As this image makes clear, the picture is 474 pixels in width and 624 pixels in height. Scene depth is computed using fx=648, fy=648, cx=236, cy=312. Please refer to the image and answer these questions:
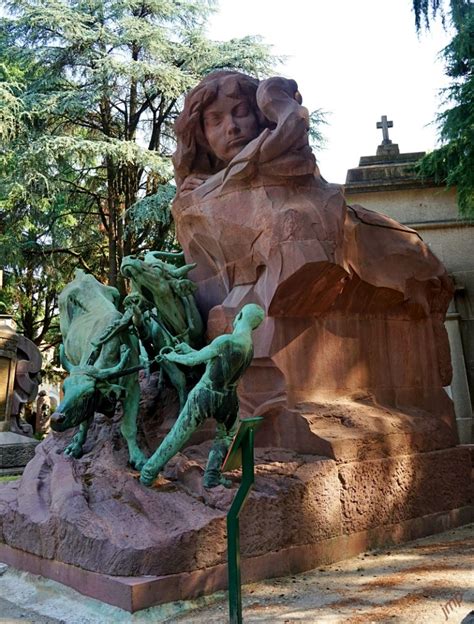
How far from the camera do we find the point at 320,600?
12.2 ft

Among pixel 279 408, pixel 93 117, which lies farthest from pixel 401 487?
pixel 93 117

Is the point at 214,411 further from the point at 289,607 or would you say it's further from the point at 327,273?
the point at 327,273

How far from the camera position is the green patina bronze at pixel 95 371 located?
427cm

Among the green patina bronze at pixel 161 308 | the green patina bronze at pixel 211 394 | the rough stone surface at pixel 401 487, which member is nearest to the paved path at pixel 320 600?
the rough stone surface at pixel 401 487

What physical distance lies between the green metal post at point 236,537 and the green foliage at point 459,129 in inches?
305

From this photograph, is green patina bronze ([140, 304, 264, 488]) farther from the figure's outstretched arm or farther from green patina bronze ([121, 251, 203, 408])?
green patina bronze ([121, 251, 203, 408])

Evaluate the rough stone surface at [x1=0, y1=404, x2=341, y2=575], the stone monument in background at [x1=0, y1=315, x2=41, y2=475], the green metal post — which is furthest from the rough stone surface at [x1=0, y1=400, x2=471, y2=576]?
the stone monument in background at [x1=0, y1=315, x2=41, y2=475]

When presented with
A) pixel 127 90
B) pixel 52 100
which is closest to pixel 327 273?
pixel 52 100

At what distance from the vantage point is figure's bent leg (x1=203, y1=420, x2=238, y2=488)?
4.19m

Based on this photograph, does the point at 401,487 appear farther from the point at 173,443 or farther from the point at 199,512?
the point at 173,443

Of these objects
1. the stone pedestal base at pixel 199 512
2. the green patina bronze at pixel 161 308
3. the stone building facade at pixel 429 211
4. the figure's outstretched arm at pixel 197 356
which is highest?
the stone building facade at pixel 429 211

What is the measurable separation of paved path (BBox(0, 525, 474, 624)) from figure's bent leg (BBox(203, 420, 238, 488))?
66 centimetres

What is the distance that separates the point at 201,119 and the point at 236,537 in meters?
4.33

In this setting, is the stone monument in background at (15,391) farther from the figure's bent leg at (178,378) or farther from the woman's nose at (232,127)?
the woman's nose at (232,127)
